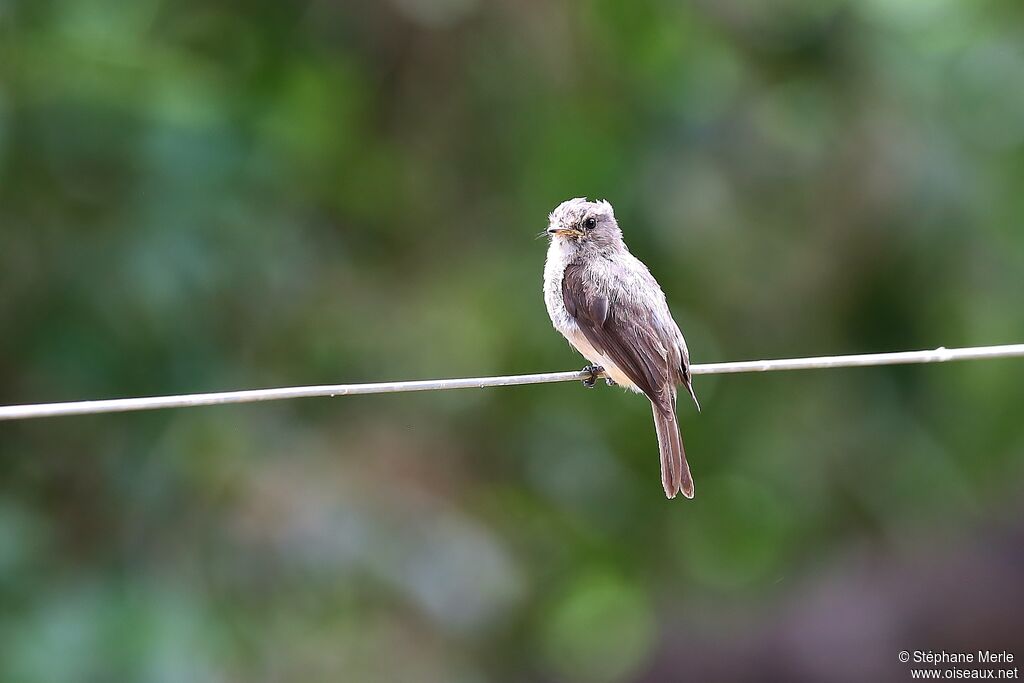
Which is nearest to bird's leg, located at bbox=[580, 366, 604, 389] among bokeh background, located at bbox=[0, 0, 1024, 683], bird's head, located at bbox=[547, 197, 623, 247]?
bird's head, located at bbox=[547, 197, 623, 247]

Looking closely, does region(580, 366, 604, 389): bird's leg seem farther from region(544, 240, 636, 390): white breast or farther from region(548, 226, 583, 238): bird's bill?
region(548, 226, 583, 238): bird's bill

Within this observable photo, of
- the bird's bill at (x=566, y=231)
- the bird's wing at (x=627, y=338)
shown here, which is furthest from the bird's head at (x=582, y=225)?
the bird's wing at (x=627, y=338)

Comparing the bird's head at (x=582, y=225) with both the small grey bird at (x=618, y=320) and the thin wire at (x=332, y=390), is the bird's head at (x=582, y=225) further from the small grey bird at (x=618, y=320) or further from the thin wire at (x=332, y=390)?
the thin wire at (x=332, y=390)

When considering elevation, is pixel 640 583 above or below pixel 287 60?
below

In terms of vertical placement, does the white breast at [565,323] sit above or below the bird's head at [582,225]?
below

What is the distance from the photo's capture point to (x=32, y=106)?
6.47 meters

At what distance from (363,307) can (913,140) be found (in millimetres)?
3566

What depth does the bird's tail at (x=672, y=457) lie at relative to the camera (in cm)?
513

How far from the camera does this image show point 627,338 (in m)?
5.36

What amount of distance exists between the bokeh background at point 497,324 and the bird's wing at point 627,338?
230 centimetres

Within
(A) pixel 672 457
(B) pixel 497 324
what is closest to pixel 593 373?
(A) pixel 672 457

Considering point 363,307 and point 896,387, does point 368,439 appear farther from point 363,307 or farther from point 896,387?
point 896,387

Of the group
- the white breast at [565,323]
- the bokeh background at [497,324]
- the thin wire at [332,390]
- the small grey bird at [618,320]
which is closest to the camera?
the thin wire at [332,390]

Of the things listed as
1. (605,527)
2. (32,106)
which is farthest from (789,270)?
(32,106)
